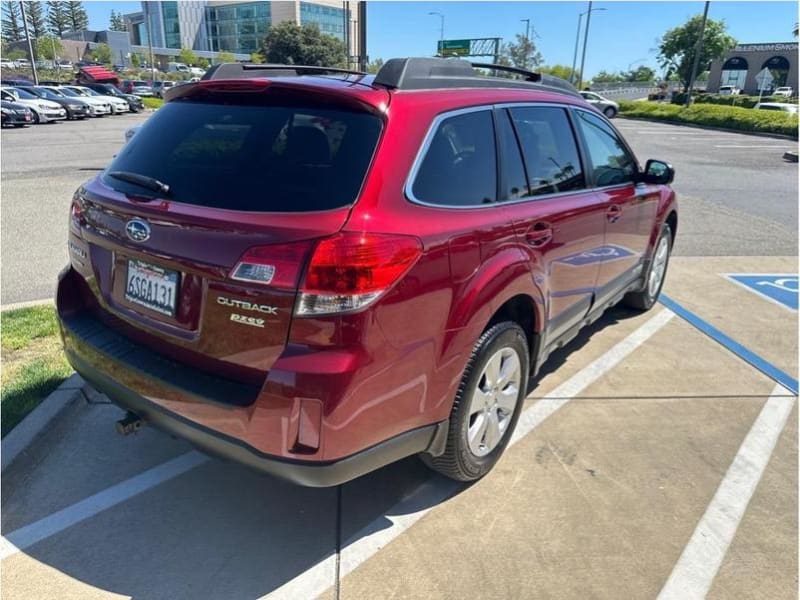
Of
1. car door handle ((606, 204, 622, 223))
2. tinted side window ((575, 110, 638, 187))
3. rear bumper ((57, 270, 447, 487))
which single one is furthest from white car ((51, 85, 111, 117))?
rear bumper ((57, 270, 447, 487))

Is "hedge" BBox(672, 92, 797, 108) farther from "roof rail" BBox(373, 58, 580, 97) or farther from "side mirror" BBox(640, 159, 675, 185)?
"roof rail" BBox(373, 58, 580, 97)

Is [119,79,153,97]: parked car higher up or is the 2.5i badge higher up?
the 2.5i badge

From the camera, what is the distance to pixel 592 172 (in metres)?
3.91

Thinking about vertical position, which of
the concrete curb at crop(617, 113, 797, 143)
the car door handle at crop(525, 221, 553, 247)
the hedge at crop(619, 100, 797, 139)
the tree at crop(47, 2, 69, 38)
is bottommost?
the concrete curb at crop(617, 113, 797, 143)

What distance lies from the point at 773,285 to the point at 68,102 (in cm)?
3134

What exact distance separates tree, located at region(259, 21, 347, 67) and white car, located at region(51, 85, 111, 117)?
2318cm

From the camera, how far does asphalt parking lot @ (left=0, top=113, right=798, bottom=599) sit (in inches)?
97.2

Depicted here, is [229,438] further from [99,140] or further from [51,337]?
[99,140]

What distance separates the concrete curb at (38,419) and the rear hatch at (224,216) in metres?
0.98

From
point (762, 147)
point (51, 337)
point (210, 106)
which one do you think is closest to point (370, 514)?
point (210, 106)

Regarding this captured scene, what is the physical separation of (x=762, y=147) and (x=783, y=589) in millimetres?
24023

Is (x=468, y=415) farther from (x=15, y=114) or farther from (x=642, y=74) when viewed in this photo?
(x=642, y=74)

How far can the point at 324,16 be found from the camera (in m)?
103

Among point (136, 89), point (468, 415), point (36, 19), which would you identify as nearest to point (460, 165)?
point (468, 415)
